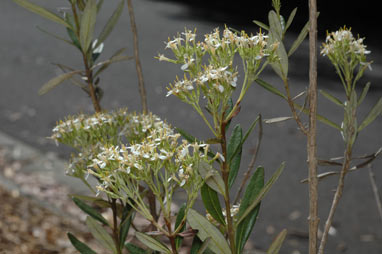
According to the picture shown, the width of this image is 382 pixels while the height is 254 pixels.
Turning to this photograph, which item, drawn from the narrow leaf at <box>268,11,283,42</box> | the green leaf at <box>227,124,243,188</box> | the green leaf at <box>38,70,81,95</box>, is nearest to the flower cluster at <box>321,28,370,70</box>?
the narrow leaf at <box>268,11,283,42</box>

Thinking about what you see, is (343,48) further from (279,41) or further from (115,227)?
(115,227)

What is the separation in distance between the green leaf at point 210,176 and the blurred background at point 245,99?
242 cm

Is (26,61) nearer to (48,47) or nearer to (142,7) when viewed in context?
(48,47)

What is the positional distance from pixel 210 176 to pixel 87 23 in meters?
0.68

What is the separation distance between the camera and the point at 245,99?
554 centimetres

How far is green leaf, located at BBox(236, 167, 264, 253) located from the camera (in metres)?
1.17

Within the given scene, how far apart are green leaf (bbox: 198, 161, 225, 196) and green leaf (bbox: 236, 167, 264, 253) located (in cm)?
13

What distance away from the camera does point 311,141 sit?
3.63ft

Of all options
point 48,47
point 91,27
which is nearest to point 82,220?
point 91,27

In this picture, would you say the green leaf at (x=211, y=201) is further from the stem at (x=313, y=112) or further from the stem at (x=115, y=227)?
the stem at (x=115, y=227)

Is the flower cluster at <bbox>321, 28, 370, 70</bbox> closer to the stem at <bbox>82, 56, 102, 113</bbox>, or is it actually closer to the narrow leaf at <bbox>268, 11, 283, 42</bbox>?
the narrow leaf at <bbox>268, 11, 283, 42</bbox>

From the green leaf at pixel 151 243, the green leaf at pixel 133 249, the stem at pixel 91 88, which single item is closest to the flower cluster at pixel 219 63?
the green leaf at pixel 151 243

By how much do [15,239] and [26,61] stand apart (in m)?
4.20

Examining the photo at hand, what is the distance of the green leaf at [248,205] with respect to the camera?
1168 mm
